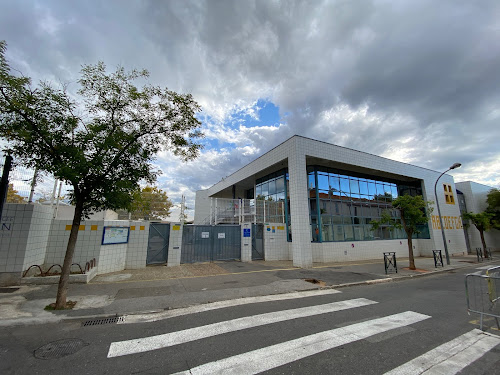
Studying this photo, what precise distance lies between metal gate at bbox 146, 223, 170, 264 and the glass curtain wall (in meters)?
10.3

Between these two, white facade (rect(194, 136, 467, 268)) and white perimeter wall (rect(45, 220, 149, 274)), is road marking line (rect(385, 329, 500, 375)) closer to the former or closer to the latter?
white facade (rect(194, 136, 467, 268))

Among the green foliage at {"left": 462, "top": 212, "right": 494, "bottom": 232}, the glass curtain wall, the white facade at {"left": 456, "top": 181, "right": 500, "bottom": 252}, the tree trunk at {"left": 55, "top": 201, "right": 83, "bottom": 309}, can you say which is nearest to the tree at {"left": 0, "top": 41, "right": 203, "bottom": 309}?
the tree trunk at {"left": 55, "top": 201, "right": 83, "bottom": 309}

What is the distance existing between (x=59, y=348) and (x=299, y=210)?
12.1 meters

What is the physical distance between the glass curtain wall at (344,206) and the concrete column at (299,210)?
3.06m

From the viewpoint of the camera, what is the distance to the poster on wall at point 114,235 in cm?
1006

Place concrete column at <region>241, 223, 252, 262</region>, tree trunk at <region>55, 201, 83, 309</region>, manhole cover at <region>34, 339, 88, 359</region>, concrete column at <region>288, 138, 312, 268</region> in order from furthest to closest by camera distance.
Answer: concrete column at <region>241, 223, 252, 262</region> < concrete column at <region>288, 138, 312, 268</region> < tree trunk at <region>55, 201, 83, 309</region> < manhole cover at <region>34, 339, 88, 359</region>

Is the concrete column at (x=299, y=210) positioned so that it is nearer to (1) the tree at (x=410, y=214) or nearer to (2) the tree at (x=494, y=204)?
(1) the tree at (x=410, y=214)

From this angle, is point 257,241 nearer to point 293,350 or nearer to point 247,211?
point 247,211

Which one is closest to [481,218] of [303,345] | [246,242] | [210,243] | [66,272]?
[246,242]

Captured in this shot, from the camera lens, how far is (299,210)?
14.1 m

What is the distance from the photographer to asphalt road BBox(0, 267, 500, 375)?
3369 mm

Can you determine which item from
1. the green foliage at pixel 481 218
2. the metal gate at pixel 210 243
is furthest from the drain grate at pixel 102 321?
the green foliage at pixel 481 218

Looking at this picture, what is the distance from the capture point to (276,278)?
10047 millimetres

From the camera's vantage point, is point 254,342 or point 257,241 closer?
point 254,342
